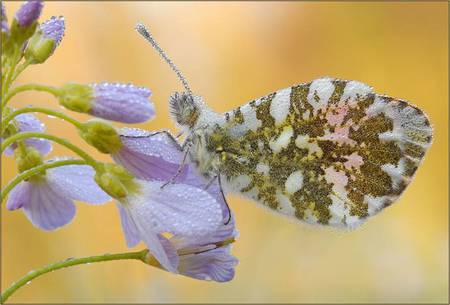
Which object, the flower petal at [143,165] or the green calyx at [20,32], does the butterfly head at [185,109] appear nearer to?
the flower petal at [143,165]

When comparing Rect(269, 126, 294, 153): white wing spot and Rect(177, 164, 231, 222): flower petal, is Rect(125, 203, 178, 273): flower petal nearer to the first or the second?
Rect(177, 164, 231, 222): flower petal

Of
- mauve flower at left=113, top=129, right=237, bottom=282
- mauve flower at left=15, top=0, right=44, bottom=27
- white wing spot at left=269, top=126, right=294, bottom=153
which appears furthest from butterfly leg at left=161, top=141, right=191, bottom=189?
mauve flower at left=15, top=0, right=44, bottom=27

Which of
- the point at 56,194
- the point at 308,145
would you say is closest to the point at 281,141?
the point at 308,145

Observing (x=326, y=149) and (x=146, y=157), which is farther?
(x=326, y=149)

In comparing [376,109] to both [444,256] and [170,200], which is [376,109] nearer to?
[170,200]

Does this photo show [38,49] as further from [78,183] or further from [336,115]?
[336,115]

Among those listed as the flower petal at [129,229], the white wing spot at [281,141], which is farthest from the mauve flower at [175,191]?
the white wing spot at [281,141]

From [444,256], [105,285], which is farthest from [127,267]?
[444,256]

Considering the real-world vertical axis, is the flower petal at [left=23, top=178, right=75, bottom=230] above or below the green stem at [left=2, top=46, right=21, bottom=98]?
below
